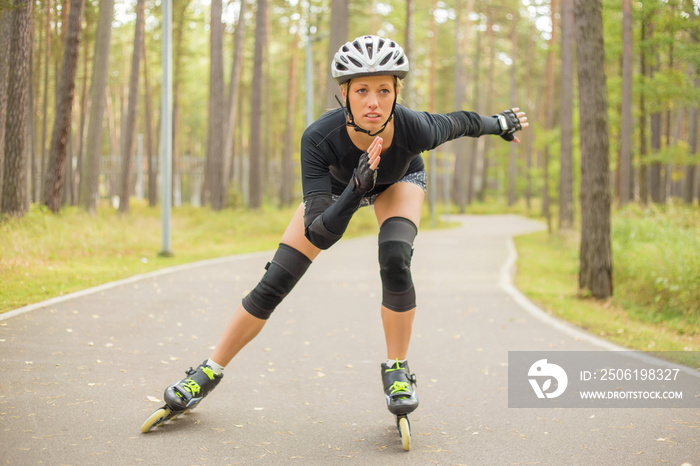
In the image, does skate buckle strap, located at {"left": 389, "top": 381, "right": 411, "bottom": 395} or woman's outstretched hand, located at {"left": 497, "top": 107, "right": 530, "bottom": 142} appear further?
woman's outstretched hand, located at {"left": 497, "top": 107, "right": 530, "bottom": 142}

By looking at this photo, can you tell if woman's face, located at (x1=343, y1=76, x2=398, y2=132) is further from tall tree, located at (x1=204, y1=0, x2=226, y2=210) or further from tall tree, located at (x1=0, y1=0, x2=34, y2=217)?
tall tree, located at (x1=204, y1=0, x2=226, y2=210)

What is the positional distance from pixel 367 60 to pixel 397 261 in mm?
1082

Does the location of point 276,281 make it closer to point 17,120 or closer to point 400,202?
point 400,202

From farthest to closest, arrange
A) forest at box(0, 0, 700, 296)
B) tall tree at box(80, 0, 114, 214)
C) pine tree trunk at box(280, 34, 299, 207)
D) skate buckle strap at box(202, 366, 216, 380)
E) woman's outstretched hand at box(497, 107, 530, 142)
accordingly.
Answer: pine tree trunk at box(280, 34, 299, 207)
tall tree at box(80, 0, 114, 214)
forest at box(0, 0, 700, 296)
woman's outstretched hand at box(497, 107, 530, 142)
skate buckle strap at box(202, 366, 216, 380)

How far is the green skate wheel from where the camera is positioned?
3.93 meters

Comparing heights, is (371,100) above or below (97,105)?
below

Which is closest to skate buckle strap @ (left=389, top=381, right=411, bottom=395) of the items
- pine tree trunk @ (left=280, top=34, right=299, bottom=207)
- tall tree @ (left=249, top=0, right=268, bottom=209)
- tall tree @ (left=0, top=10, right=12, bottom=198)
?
tall tree @ (left=0, top=10, right=12, bottom=198)

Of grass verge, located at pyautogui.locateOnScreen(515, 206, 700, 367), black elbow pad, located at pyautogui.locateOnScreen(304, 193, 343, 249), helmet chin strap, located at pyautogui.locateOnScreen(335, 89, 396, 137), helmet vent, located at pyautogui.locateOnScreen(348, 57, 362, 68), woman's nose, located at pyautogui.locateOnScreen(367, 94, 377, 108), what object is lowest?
grass verge, located at pyautogui.locateOnScreen(515, 206, 700, 367)

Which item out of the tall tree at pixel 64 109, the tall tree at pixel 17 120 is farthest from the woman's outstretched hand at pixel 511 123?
the tall tree at pixel 64 109

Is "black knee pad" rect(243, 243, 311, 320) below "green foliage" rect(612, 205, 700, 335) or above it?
above

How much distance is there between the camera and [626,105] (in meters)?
23.5

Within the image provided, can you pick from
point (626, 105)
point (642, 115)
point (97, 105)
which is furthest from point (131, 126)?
point (642, 115)

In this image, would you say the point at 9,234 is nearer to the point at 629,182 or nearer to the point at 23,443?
the point at 23,443

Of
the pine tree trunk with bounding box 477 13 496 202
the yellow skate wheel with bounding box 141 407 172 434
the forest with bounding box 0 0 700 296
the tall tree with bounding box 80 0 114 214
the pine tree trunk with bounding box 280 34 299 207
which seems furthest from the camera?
the pine tree trunk with bounding box 477 13 496 202
